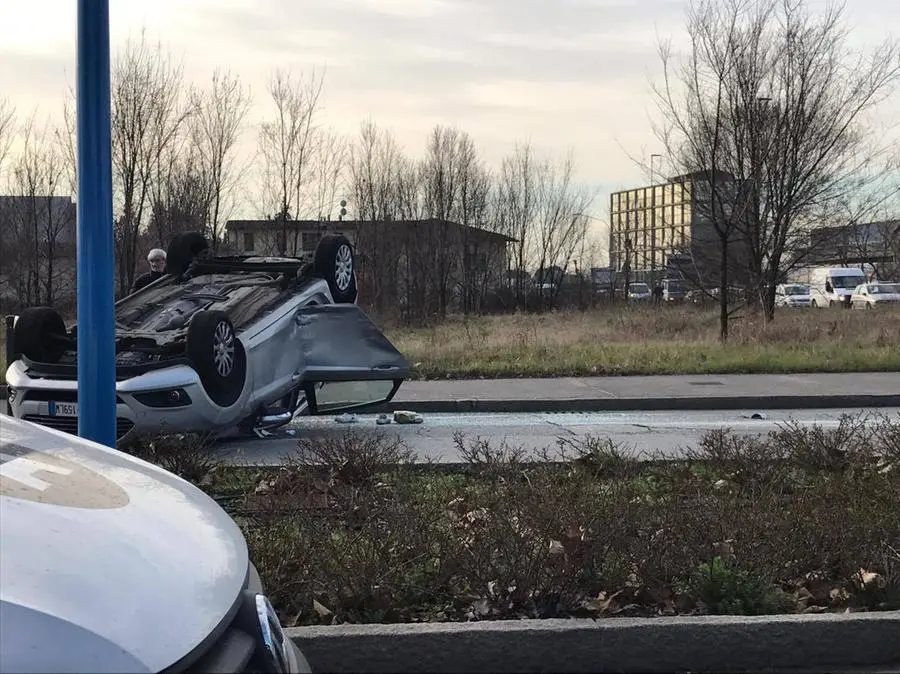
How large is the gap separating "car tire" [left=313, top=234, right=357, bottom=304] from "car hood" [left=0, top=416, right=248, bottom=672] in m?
6.49

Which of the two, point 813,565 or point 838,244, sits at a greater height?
point 838,244

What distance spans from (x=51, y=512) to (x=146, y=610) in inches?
14.8

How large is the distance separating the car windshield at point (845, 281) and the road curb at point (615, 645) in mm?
46642

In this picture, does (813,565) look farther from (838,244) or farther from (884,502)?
(838,244)

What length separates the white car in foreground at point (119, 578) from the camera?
5.06 feet

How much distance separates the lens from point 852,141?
22844 mm

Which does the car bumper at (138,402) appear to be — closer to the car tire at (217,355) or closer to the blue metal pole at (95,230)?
the car tire at (217,355)

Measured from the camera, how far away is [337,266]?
894 cm

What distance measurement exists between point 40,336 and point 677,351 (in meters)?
11.8

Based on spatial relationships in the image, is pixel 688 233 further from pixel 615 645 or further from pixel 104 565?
pixel 104 565

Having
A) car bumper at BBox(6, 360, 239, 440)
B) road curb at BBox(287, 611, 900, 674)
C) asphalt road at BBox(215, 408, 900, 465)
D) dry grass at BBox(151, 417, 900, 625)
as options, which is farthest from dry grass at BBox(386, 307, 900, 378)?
road curb at BBox(287, 611, 900, 674)

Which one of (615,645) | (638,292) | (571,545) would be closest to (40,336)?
(571,545)

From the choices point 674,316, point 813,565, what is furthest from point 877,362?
point 813,565

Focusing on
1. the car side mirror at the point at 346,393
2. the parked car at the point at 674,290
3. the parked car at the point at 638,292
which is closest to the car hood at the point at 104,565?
the car side mirror at the point at 346,393
